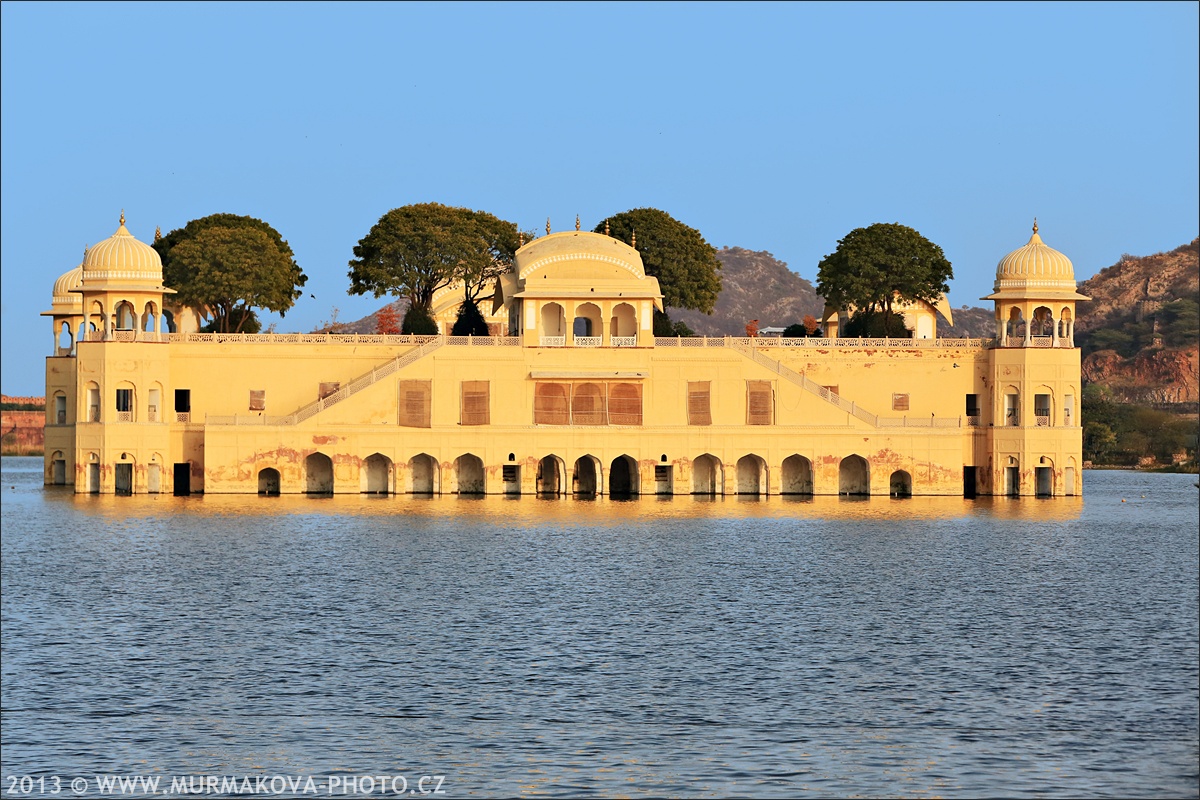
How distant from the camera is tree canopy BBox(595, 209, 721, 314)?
84938 mm

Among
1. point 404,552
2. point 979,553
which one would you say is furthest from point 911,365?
point 404,552

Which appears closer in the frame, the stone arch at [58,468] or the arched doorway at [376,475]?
the arched doorway at [376,475]

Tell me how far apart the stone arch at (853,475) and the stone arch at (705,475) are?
4.86 meters

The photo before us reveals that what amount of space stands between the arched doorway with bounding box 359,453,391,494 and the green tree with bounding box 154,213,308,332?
1197 centimetres

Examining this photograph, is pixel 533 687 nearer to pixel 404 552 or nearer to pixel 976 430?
pixel 404 552

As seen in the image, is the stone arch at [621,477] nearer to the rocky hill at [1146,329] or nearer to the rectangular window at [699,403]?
the rectangular window at [699,403]

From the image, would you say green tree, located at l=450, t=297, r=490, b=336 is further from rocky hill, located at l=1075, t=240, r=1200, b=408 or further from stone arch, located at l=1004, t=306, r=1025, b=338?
rocky hill, located at l=1075, t=240, r=1200, b=408

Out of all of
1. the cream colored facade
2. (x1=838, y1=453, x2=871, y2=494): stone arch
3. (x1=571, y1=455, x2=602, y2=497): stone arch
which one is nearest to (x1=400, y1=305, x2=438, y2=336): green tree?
the cream colored facade

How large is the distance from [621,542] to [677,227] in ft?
122

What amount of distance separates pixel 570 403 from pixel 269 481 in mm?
11855

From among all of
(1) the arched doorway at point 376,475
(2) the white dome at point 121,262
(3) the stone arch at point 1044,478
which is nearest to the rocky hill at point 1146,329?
(3) the stone arch at point 1044,478

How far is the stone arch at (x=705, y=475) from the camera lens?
229ft

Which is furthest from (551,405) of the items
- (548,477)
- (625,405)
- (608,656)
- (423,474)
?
(608,656)

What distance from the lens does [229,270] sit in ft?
254
